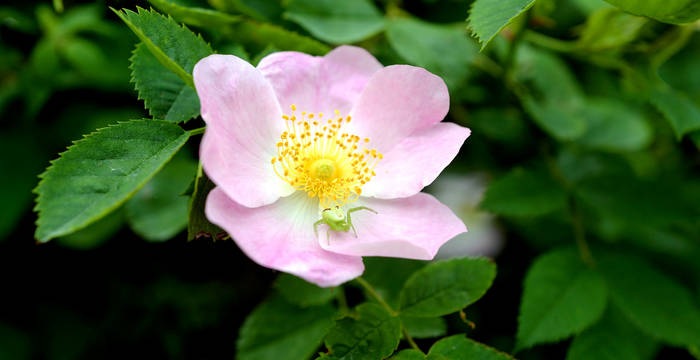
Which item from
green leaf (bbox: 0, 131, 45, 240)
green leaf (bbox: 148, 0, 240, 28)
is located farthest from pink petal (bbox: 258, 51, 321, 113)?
green leaf (bbox: 0, 131, 45, 240)

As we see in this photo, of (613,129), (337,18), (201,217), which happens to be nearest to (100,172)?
(201,217)

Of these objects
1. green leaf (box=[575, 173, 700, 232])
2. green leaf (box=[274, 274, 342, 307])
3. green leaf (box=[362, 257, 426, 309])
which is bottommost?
green leaf (box=[575, 173, 700, 232])

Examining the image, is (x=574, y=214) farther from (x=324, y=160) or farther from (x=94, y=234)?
(x=94, y=234)

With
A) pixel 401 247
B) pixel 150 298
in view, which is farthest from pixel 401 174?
pixel 150 298

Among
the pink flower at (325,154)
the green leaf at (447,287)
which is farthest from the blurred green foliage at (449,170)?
the pink flower at (325,154)

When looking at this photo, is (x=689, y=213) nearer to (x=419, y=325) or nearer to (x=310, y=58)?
(x=419, y=325)

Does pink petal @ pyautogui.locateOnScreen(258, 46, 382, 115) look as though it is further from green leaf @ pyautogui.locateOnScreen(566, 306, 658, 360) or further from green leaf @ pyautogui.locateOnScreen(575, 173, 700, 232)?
green leaf @ pyautogui.locateOnScreen(575, 173, 700, 232)

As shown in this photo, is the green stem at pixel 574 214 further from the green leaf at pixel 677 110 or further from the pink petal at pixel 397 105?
the pink petal at pixel 397 105
